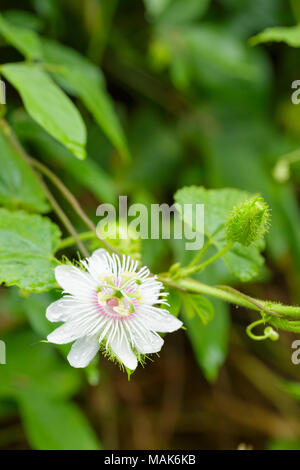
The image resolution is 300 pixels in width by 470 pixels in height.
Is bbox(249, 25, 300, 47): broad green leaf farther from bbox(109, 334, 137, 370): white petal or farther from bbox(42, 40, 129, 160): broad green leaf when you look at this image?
bbox(109, 334, 137, 370): white petal

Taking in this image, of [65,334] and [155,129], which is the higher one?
[155,129]

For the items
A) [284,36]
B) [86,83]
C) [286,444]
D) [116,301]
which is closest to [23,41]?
[86,83]

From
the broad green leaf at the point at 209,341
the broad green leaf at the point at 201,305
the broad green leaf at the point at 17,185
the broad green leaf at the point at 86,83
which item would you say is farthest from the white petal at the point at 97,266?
the broad green leaf at the point at 209,341

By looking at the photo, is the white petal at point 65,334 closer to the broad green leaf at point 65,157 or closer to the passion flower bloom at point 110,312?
the passion flower bloom at point 110,312

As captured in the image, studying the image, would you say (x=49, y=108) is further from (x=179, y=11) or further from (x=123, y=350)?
(x=179, y=11)

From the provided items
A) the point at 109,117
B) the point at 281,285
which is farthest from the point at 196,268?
the point at 281,285

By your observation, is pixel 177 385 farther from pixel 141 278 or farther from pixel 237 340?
pixel 141 278
